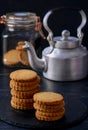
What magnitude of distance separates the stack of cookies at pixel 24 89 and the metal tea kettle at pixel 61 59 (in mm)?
200

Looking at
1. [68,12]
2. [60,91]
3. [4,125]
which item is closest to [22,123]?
[4,125]

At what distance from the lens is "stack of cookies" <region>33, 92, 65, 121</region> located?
741 millimetres

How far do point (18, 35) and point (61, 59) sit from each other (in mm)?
230

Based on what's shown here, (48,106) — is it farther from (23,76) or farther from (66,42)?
(66,42)

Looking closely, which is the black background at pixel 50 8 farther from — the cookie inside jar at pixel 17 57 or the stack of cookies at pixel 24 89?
the stack of cookies at pixel 24 89

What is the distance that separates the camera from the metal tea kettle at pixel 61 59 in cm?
101

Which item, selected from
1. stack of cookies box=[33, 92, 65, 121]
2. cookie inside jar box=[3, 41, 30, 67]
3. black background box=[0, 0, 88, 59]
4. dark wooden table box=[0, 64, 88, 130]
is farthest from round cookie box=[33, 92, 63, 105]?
black background box=[0, 0, 88, 59]

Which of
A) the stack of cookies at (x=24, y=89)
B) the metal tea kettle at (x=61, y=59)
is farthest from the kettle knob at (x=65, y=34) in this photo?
the stack of cookies at (x=24, y=89)

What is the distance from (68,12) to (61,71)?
324 mm

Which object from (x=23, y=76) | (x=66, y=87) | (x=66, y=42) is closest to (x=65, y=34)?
(x=66, y=42)

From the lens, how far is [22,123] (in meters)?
0.76

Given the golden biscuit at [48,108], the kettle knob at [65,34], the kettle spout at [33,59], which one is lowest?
the golden biscuit at [48,108]

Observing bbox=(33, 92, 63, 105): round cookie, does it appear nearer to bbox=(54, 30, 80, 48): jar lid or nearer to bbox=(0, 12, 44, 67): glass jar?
bbox=(54, 30, 80, 48): jar lid

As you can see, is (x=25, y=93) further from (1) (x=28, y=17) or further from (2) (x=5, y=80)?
(1) (x=28, y=17)
